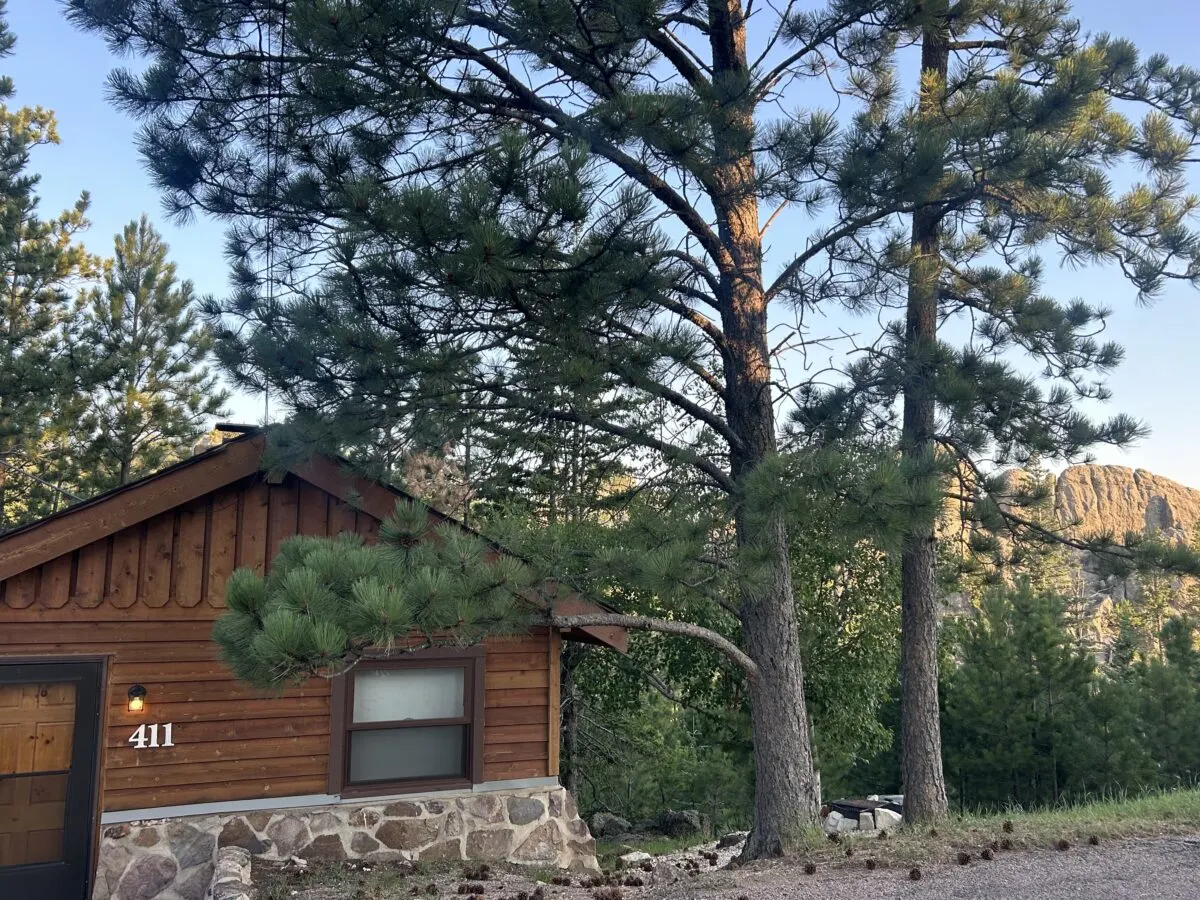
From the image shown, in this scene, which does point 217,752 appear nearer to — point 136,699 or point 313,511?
point 136,699

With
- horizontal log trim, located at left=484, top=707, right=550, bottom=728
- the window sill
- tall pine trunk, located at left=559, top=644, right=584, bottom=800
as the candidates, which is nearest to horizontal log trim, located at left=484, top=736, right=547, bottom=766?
horizontal log trim, located at left=484, top=707, right=550, bottom=728

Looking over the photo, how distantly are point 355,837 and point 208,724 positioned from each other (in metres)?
1.38

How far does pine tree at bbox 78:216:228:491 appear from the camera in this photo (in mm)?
16469

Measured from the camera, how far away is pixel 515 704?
7.55 meters

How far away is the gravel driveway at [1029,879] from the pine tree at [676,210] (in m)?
1.46

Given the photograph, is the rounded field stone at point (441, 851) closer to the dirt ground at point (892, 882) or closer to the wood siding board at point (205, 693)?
the dirt ground at point (892, 882)

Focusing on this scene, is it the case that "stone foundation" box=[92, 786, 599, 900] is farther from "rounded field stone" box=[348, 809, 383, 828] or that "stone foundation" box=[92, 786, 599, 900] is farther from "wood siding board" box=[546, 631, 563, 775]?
"wood siding board" box=[546, 631, 563, 775]

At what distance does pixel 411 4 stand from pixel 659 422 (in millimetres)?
3344

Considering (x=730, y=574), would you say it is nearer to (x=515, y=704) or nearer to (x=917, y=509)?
(x=917, y=509)

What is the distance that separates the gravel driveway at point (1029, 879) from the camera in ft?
13.6

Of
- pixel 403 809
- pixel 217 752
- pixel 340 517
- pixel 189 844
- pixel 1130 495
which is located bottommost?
pixel 189 844

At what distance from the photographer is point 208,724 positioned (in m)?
6.62

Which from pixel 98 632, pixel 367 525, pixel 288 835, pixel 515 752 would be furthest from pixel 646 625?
pixel 98 632

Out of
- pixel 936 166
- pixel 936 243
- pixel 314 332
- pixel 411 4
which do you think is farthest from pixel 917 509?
pixel 936 243
